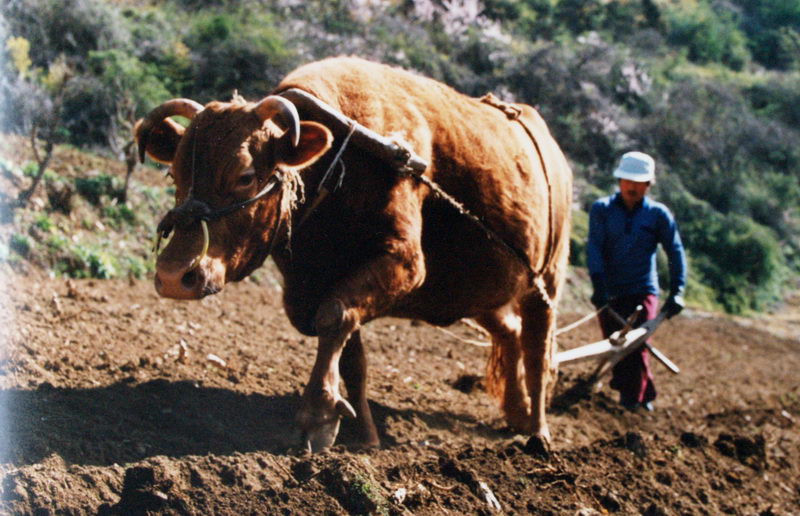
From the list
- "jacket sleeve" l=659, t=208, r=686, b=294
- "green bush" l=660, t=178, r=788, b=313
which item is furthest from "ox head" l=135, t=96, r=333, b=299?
"green bush" l=660, t=178, r=788, b=313

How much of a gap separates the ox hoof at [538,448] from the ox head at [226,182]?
1719 millimetres

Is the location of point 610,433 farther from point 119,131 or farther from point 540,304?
point 119,131

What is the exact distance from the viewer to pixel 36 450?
145 inches

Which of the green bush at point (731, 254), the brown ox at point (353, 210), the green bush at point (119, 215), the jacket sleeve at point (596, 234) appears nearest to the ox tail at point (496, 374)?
the brown ox at point (353, 210)

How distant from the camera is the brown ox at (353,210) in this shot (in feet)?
12.5

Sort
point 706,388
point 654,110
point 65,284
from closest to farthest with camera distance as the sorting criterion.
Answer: point 65,284
point 706,388
point 654,110

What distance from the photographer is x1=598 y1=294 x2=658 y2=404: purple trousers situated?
682cm

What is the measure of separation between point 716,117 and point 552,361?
17.3 meters

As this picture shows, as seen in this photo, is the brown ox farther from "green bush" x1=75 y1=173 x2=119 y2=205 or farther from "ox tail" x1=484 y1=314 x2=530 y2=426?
"green bush" x1=75 y1=173 x2=119 y2=205

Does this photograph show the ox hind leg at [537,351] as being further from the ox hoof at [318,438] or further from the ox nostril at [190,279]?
the ox nostril at [190,279]

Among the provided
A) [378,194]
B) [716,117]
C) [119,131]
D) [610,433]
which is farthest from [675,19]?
[378,194]

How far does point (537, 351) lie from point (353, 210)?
2.32 metres

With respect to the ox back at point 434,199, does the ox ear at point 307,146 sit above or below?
above

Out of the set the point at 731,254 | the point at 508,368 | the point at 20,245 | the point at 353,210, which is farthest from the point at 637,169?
the point at 731,254
